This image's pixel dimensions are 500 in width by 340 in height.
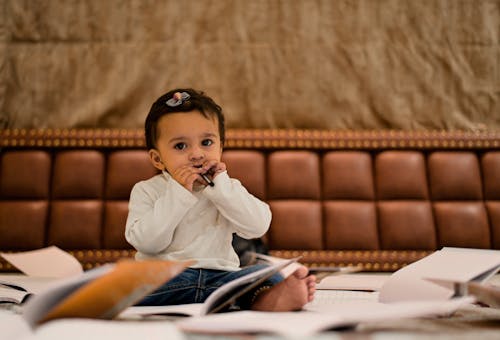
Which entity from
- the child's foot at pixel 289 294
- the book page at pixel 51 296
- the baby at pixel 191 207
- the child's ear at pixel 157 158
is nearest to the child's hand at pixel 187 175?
the baby at pixel 191 207

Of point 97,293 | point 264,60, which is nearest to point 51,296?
point 97,293

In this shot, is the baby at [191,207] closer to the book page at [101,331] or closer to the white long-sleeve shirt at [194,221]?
the white long-sleeve shirt at [194,221]

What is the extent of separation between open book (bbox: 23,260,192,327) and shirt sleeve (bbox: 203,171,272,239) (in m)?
0.41

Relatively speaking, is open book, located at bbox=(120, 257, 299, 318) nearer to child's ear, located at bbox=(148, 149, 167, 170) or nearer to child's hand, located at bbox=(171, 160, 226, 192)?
child's hand, located at bbox=(171, 160, 226, 192)

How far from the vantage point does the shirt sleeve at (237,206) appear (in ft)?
3.55

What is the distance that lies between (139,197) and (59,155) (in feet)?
2.50

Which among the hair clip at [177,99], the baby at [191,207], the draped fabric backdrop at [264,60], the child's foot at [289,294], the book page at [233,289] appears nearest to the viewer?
the book page at [233,289]

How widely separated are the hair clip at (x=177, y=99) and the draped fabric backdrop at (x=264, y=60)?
70cm

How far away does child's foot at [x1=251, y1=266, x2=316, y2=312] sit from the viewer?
2.88 ft

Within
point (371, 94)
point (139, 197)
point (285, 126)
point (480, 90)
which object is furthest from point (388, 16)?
point (139, 197)

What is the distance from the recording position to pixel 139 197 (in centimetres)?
116

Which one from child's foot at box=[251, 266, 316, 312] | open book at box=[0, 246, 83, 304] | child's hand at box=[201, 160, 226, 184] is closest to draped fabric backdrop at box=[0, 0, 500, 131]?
open book at box=[0, 246, 83, 304]

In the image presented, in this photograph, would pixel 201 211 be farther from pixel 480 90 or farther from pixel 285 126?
pixel 480 90

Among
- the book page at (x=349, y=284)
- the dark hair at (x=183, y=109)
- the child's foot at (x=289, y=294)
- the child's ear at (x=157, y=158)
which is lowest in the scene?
the book page at (x=349, y=284)
